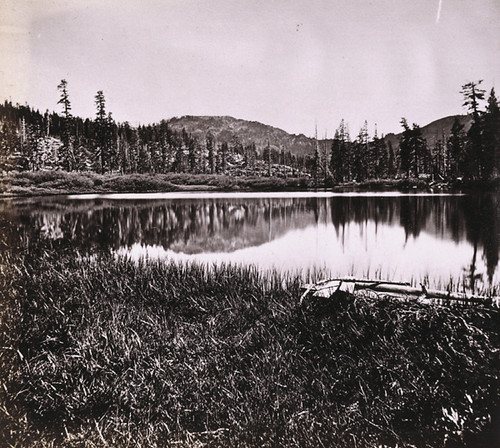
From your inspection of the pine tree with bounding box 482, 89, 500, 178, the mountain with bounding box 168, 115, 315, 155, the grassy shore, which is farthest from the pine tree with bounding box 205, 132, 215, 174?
the pine tree with bounding box 482, 89, 500, 178

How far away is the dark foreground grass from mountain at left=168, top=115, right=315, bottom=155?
336cm

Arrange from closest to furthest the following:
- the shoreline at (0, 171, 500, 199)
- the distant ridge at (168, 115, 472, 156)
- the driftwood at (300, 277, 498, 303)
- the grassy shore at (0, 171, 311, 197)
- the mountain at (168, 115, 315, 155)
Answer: the driftwood at (300, 277, 498, 303) → the distant ridge at (168, 115, 472, 156) → the shoreline at (0, 171, 500, 199) → the grassy shore at (0, 171, 311, 197) → the mountain at (168, 115, 315, 155)

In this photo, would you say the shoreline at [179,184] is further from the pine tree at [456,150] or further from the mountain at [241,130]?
the mountain at [241,130]

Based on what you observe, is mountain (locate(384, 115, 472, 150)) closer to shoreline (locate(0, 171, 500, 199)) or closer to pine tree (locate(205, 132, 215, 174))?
shoreline (locate(0, 171, 500, 199))

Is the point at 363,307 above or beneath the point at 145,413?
above

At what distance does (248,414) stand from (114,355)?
2.08 m

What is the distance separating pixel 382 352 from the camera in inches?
183

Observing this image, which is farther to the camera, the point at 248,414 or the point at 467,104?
the point at 467,104

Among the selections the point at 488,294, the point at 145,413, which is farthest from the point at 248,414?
the point at 488,294

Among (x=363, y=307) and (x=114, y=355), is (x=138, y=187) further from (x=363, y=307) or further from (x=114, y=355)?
Answer: (x=363, y=307)

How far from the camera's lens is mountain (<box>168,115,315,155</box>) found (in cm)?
728

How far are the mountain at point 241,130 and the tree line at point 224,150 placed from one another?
0.22 meters

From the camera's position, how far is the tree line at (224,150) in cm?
500

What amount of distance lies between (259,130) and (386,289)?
516cm
